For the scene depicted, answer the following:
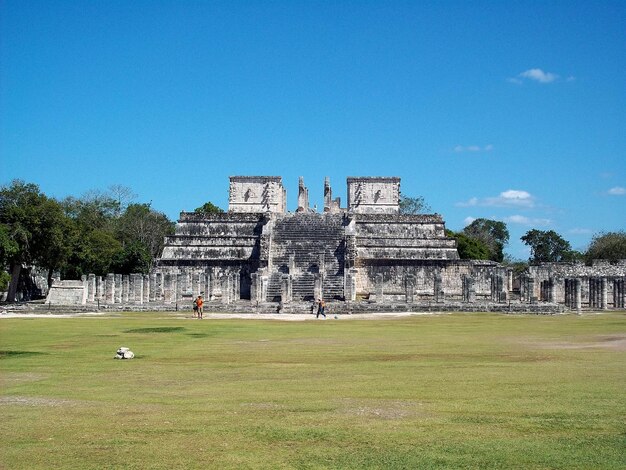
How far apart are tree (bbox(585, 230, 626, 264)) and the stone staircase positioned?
1209 inches

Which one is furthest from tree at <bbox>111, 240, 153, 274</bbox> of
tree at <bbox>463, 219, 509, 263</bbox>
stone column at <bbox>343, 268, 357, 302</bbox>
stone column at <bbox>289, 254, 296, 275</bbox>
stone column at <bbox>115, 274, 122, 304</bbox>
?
tree at <bbox>463, 219, 509, 263</bbox>

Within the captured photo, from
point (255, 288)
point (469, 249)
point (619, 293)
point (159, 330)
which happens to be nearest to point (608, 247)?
point (469, 249)

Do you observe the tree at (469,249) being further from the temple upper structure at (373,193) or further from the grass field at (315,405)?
the grass field at (315,405)

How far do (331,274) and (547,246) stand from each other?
54.7 metres

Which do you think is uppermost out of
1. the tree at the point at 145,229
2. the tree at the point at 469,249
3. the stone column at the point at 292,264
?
the tree at the point at 145,229

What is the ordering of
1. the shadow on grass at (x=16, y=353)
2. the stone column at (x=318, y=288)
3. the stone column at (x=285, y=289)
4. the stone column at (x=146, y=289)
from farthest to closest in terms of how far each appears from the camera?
the stone column at (x=146, y=289), the stone column at (x=318, y=288), the stone column at (x=285, y=289), the shadow on grass at (x=16, y=353)

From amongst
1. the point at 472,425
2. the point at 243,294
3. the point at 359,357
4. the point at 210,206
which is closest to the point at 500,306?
the point at 243,294

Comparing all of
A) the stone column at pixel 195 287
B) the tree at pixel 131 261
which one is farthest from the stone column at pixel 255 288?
the tree at pixel 131 261

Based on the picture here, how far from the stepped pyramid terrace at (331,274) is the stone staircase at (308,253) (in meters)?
0.06

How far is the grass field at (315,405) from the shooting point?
725 centimetres

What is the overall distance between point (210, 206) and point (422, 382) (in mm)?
72656

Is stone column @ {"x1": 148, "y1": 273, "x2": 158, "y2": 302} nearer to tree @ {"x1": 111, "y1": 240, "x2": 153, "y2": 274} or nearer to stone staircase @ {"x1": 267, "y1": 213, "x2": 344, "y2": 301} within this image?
stone staircase @ {"x1": 267, "y1": 213, "x2": 344, "y2": 301}

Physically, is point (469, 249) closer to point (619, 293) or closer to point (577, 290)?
point (619, 293)

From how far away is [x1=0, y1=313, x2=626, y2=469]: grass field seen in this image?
23.8 ft
